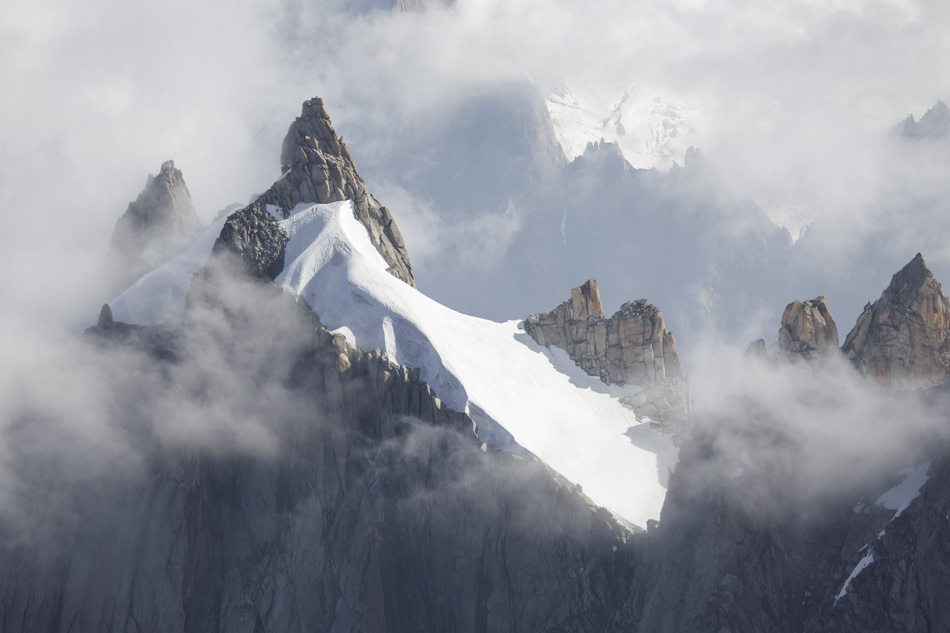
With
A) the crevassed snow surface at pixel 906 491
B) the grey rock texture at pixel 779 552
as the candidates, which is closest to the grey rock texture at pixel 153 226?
the grey rock texture at pixel 779 552

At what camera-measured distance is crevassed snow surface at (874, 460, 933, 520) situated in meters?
110

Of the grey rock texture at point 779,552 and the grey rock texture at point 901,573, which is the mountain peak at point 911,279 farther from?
the grey rock texture at point 901,573

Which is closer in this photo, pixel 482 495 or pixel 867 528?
pixel 867 528

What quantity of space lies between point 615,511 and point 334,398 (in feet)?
119

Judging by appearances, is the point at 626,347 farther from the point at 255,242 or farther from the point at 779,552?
the point at 255,242

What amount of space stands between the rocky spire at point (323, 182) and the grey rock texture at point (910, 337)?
6353 centimetres

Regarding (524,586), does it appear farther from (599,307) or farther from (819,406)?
(599,307)

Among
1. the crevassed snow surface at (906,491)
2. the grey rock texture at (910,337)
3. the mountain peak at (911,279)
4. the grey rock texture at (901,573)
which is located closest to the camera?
the grey rock texture at (901,573)

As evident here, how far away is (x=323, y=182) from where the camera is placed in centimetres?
16150

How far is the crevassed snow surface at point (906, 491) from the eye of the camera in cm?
10975

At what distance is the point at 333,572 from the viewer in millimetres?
130750

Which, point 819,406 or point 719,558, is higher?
point 819,406

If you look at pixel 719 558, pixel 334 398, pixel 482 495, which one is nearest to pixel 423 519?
pixel 482 495

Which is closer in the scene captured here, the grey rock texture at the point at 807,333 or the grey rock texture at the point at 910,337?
the grey rock texture at the point at 910,337
